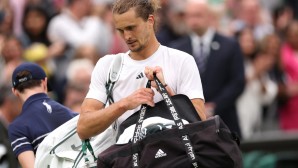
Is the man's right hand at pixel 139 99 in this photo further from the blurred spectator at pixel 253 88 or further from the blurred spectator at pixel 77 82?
the blurred spectator at pixel 253 88

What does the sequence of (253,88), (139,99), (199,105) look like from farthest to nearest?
(253,88) → (199,105) → (139,99)

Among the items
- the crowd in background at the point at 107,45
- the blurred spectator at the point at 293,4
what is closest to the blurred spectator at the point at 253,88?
the crowd in background at the point at 107,45

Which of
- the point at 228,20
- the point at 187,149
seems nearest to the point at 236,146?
the point at 187,149

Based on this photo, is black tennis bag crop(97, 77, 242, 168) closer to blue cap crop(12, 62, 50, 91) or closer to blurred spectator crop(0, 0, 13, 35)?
blue cap crop(12, 62, 50, 91)

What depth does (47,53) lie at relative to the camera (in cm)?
1588

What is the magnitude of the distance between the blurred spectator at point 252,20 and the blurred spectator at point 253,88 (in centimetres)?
50

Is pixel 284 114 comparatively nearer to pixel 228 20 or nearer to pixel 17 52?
pixel 228 20

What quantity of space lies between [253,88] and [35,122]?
7703 millimetres

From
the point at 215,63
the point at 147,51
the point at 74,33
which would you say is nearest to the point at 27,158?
the point at 147,51

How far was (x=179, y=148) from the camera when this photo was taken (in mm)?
7480

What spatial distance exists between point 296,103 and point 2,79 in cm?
461

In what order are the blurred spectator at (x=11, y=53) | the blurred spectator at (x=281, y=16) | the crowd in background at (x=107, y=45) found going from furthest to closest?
the blurred spectator at (x=281, y=16) → the crowd in background at (x=107, y=45) → the blurred spectator at (x=11, y=53)

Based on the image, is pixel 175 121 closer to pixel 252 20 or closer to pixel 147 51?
pixel 147 51

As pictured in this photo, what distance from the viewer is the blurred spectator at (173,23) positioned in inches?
655
